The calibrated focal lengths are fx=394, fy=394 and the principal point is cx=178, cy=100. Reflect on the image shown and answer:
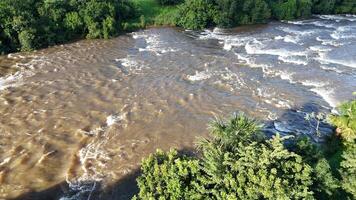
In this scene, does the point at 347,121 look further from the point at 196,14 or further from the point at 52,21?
the point at 52,21

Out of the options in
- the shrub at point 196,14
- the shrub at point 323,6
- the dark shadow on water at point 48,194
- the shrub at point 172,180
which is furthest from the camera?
the shrub at point 323,6

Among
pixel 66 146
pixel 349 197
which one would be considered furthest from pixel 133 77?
pixel 349 197

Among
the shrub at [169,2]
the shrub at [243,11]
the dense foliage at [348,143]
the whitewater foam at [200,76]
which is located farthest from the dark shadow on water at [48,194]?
the shrub at [169,2]

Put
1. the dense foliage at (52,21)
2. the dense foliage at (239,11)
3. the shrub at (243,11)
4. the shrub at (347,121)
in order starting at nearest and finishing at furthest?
1. the shrub at (347,121)
2. the dense foliage at (52,21)
3. the dense foliage at (239,11)
4. the shrub at (243,11)

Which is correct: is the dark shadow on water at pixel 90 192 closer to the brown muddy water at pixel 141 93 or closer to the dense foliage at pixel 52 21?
the brown muddy water at pixel 141 93

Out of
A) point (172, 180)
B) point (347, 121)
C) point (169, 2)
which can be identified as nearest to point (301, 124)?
point (347, 121)

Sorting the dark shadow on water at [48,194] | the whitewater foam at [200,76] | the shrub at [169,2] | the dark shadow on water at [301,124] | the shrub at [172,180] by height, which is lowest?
the dark shadow on water at [48,194]

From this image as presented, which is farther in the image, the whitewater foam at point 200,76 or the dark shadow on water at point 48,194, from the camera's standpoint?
the whitewater foam at point 200,76

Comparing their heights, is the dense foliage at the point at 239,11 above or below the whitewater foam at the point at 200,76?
above
